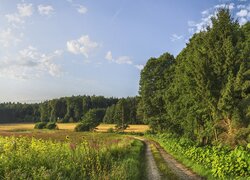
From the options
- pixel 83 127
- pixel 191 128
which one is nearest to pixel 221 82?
pixel 191 128

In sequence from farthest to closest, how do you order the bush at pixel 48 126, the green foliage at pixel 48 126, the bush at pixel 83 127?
the bush at pixel 48 126 < the green foliage at pixel 48 126 < the bush at pixel 83 127

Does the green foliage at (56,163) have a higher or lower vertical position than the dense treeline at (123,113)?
lower

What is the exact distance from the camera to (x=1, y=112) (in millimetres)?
169375

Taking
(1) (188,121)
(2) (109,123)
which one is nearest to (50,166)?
(1) (188,121)

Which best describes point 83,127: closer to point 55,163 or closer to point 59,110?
point 59,110

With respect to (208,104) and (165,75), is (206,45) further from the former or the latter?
(165,75)

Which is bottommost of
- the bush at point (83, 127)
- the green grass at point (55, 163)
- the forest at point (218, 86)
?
the green grass at point (55, 163)

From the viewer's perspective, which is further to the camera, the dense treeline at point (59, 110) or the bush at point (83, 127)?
the dense treeline at point (59, 110)

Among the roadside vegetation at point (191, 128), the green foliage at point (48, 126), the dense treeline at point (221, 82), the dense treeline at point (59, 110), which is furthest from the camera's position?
the dense treeline at point (59, 110)

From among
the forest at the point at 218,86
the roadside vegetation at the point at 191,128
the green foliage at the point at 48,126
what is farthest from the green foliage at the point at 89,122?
the forest at the point at 218,86

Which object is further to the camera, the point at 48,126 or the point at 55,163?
the point at 48,126

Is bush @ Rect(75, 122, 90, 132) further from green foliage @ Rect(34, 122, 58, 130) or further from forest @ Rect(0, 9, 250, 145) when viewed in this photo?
forest @ Rect(0, 9, 250, 145)

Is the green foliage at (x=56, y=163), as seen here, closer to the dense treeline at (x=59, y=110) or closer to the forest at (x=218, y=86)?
the forest at (x=218, y=86)

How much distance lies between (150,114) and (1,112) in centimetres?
12574
